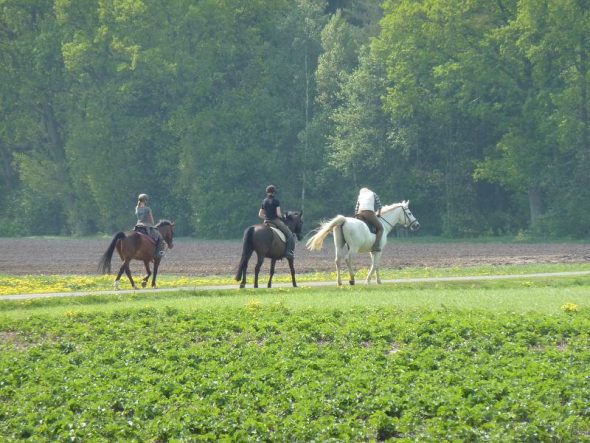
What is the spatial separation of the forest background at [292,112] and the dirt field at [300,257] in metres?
7.48

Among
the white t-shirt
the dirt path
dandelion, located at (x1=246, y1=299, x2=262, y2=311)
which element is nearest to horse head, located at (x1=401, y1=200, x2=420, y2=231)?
the white t-shirt

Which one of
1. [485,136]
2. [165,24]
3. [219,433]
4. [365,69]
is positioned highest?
[165,24]

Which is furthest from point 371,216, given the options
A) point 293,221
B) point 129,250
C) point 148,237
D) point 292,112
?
point 292,112

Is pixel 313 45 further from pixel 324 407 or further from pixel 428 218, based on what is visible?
pixel 324 407

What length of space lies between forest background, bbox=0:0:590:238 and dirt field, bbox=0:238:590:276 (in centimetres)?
748

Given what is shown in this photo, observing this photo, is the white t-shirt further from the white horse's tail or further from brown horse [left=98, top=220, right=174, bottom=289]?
brown horse [left=98, top=220, right=174, bottom=289]

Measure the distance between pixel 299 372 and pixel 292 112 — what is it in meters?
64.6

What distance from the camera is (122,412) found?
734 inches

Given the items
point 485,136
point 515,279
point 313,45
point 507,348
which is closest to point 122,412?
point 507,348

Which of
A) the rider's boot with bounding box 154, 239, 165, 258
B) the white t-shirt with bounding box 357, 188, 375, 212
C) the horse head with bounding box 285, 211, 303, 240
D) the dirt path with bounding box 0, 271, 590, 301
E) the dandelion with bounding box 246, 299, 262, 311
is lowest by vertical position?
the dandelion with bounding box 246, 299, 262, 311

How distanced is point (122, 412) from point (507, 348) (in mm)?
7195

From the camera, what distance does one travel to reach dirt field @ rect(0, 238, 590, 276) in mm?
47750

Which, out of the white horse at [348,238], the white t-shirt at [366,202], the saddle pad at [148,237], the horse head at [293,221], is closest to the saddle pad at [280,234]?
the white horse at [348,238]

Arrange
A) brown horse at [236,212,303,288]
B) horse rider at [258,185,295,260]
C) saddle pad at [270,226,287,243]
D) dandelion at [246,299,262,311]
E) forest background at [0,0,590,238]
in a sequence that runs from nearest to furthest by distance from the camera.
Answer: dandelion at [246,299,262,311] → brown horse at [236,212,303,288] → saddle pad at [270,226,287,243] → horse rider at [258,185,295,260] → forest background at [0,0,590,238]
